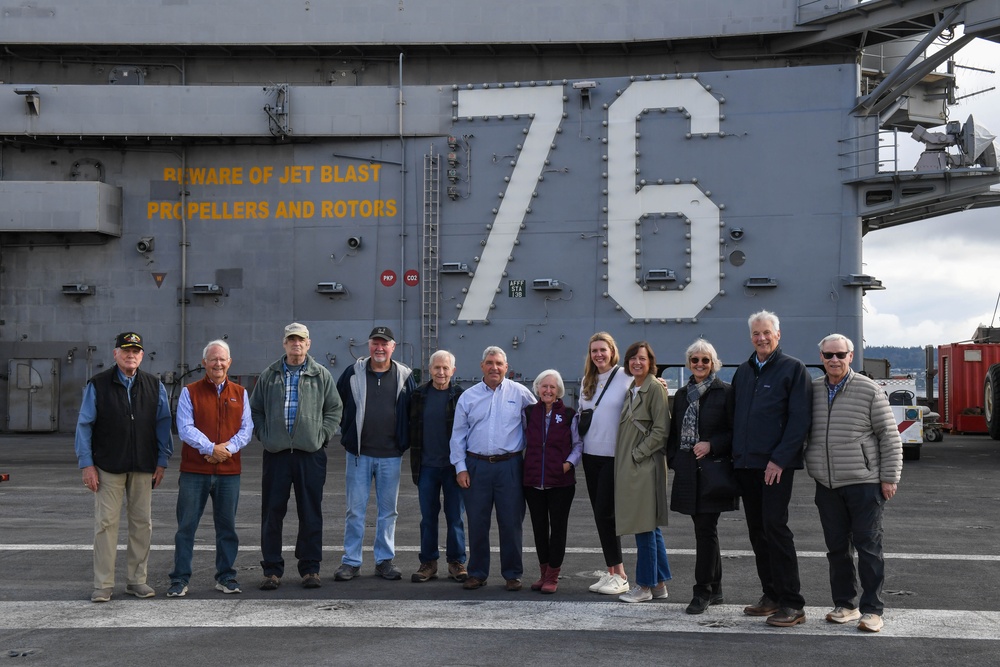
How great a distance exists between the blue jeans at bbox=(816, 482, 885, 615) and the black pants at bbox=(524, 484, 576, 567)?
6.48ft

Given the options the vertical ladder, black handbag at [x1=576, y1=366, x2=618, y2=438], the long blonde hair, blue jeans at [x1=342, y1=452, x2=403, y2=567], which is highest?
the vertical ladder

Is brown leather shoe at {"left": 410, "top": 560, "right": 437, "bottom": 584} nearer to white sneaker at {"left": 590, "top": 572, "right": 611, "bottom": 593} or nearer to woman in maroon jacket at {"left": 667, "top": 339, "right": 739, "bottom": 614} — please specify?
white sneaker at {"left": 590, "top": 572, "right": 611, "bottom": 593}

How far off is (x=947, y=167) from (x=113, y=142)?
16183 millimetres

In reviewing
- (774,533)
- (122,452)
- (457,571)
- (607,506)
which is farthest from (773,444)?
(122,452)

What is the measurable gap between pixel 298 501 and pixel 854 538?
14.0ft

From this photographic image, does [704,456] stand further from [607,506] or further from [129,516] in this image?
[129,516]

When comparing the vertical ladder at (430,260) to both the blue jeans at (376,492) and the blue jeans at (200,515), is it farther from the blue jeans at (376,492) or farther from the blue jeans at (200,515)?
the blue jeans at (200,515)

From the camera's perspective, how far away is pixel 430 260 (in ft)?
62.4

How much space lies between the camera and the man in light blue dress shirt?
798cm

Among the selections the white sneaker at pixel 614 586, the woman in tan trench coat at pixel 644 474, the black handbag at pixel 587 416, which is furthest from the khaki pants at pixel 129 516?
the woman in tan trench coat at pixel 644 474

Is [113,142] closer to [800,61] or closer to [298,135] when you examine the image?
[298,135]

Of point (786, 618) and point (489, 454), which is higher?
point (489, 454)

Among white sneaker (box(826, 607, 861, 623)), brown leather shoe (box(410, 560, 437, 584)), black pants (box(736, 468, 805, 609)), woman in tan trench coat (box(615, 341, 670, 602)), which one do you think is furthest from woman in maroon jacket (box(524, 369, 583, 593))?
white sneaker (box(826, 607, 861, 623))

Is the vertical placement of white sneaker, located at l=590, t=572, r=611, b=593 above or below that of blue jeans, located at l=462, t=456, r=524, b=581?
below
